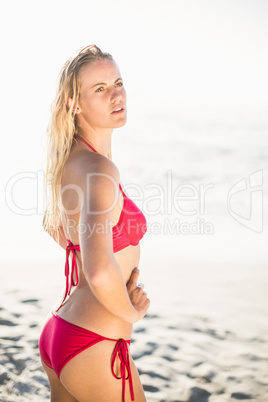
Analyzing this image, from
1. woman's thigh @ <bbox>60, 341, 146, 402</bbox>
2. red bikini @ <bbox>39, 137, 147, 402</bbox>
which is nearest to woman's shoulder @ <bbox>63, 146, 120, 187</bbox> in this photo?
red bikini @ <bbox>39, 137, 147, 402</bbox>

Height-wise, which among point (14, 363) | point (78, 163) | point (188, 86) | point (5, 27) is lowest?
point (14, 363)

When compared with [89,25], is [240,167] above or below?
below

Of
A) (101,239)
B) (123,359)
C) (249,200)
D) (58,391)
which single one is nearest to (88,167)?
(101,239)

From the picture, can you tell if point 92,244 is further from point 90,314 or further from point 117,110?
point 117,110

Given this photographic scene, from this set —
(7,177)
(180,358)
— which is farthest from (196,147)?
(180,358)

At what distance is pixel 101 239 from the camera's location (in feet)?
3.89

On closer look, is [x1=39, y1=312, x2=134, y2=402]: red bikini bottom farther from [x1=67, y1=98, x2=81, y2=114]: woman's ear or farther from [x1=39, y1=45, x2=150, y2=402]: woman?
[x1=67, y1=98, x2=81, y2=114]: woman's ear

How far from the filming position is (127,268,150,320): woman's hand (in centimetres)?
138

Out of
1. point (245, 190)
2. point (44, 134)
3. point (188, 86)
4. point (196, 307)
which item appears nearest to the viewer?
point (44, 134)

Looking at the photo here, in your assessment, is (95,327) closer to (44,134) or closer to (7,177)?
(44,134)

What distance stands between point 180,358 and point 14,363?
110 centimetres

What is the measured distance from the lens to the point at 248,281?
451 cm

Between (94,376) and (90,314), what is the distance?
0.58ft

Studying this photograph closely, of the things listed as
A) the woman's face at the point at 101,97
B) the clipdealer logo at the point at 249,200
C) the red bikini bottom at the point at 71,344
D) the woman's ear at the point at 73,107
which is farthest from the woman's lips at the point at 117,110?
the clipdealer logo at the point at 249,200
